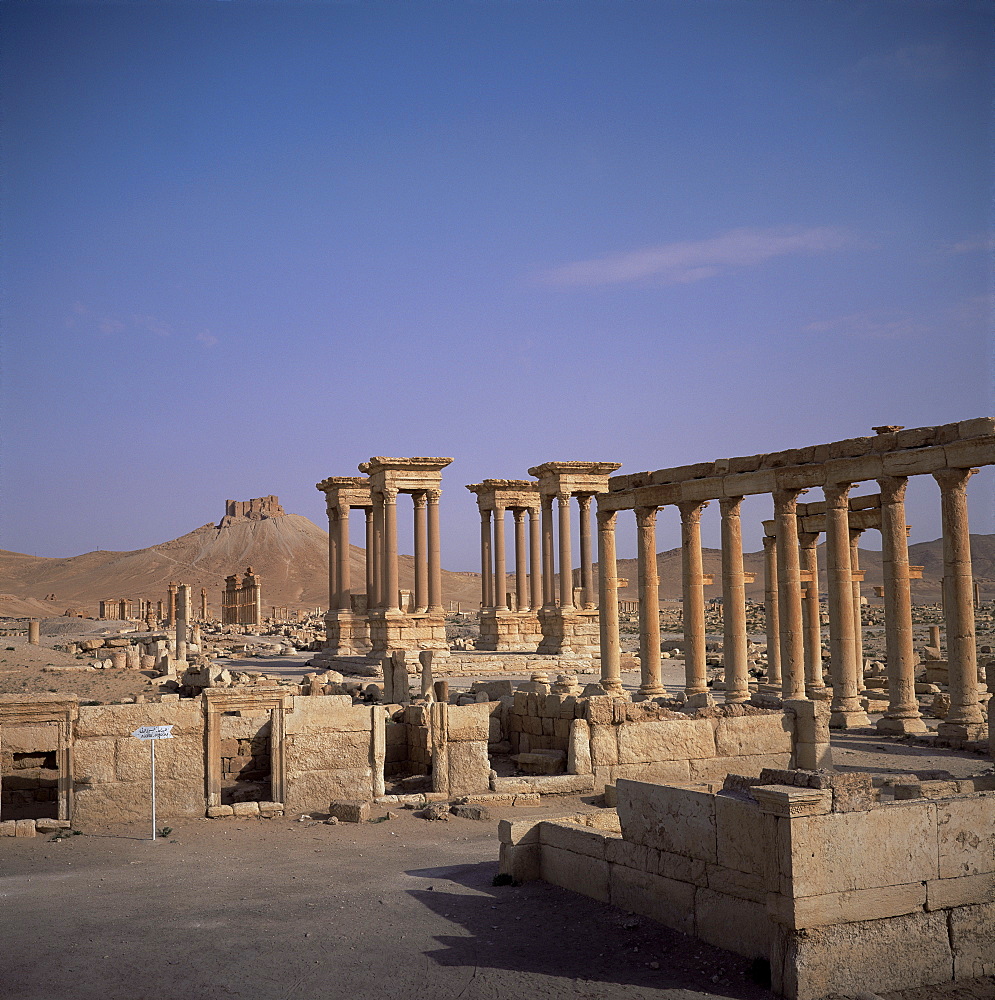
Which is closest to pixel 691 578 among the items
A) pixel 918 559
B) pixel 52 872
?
pixel 52 872

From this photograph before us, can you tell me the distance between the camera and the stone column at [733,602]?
2486cm

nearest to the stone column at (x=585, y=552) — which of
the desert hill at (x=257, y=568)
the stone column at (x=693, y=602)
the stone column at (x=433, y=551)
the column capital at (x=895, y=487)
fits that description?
the stone column at (x=433, y=551)

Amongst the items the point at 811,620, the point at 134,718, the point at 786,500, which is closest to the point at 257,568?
the point at 811,620

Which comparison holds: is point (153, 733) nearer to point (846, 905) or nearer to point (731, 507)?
point (846, 905)

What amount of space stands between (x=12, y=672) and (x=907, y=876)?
98.8 ft

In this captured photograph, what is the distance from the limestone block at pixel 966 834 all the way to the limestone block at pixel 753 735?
855 centimetres

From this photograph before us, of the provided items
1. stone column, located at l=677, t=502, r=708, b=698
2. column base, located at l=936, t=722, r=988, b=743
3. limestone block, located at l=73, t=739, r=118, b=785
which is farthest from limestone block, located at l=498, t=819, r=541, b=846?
stone column, located at l=677, t=502, r=708, b=698

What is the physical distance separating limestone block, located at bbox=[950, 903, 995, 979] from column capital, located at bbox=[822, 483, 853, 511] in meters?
16.1

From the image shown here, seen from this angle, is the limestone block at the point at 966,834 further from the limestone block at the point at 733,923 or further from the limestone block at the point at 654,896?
the limestone block at the point at 654,896

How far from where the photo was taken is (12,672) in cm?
3241

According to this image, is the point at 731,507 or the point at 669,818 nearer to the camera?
the point at 669,818

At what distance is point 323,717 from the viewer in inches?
628

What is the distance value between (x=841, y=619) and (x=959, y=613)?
3259 mm

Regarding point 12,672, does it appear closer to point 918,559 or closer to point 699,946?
point 699,946
